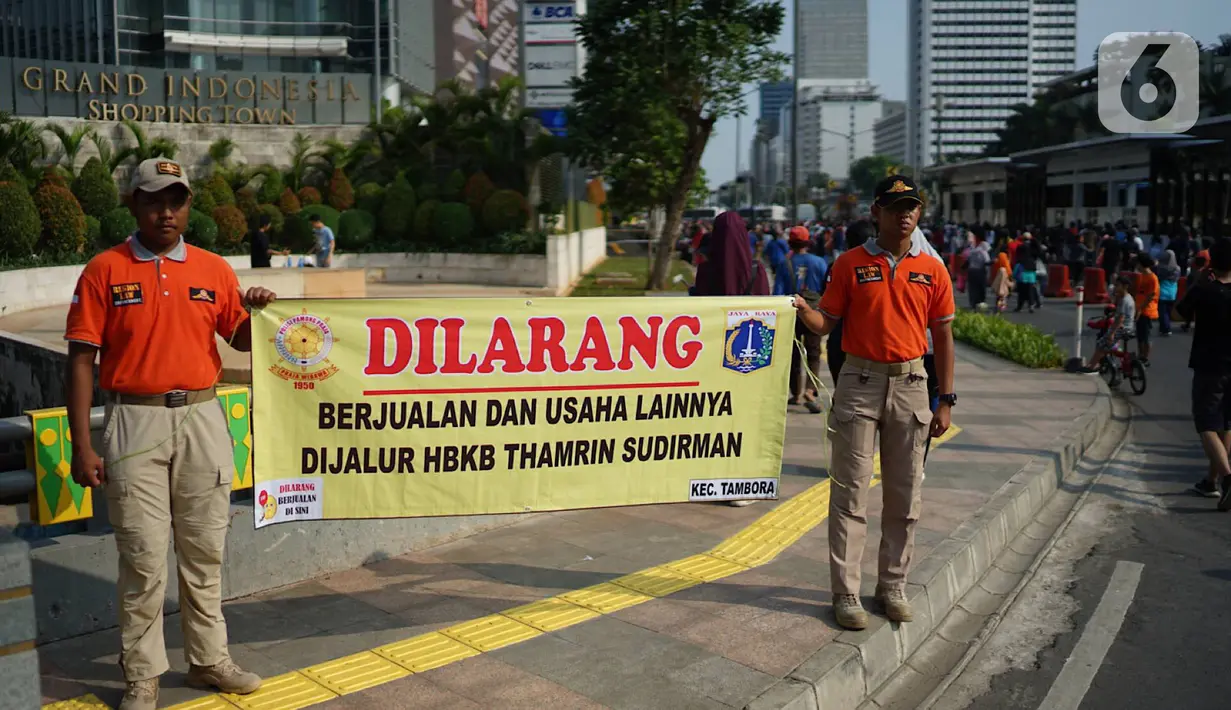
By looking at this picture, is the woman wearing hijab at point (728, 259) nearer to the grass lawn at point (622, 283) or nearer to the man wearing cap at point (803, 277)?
the man wearing cap at point (803, 277)

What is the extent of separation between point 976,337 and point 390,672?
48.9 feet

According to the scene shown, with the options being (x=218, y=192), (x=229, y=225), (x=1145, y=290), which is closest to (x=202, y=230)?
(x=229, y=225)

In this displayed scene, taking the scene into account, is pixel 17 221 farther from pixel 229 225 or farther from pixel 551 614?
pixel 551 614

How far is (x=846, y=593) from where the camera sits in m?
5.31

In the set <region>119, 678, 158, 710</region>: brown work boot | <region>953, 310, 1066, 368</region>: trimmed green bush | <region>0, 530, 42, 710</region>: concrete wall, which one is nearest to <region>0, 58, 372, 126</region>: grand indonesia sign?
<region>953, 310, 1066, 368</region>: trimmed green bush

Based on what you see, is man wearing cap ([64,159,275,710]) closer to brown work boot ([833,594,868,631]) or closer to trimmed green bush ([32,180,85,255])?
brown work boot ([833,594,868,631])

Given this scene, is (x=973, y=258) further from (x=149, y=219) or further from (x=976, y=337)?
(x=149, y=219)

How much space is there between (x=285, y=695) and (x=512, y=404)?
158cm

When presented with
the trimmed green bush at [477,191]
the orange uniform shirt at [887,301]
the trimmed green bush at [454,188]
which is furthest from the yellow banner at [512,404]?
the trimmed green bush at [454,188]

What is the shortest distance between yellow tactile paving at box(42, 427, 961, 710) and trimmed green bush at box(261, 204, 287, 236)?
24.5 m

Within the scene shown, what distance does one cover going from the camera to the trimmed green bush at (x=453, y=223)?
29562mm

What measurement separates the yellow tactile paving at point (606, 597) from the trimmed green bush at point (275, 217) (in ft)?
83.0

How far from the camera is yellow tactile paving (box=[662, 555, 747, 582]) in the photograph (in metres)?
6.10

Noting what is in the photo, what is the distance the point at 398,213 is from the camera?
30.3 meters
